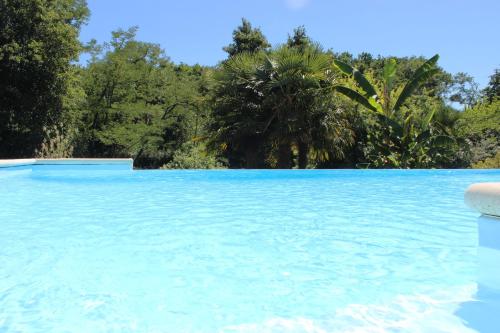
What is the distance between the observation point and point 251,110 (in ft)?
51.0

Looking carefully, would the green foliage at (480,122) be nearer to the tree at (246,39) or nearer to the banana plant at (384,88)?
the banana plant at (384,88)

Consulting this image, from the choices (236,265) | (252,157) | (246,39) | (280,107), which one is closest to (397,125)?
(280,107)

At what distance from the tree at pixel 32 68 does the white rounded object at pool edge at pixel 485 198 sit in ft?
56.4

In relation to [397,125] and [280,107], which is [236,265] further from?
[397,125]

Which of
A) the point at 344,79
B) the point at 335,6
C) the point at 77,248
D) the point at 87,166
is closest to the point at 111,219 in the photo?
the point at 77,248

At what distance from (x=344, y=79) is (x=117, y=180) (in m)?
9.31

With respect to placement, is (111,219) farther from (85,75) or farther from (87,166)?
(85,75)

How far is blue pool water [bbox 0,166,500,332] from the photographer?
217cm

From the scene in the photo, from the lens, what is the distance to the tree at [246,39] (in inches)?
903

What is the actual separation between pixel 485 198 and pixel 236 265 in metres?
1.92

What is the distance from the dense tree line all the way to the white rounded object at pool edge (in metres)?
12.5

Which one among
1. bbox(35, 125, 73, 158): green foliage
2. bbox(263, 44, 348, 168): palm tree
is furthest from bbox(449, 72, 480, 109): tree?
bbox(35, 125, 73, 158): green foliage

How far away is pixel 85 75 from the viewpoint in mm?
22141

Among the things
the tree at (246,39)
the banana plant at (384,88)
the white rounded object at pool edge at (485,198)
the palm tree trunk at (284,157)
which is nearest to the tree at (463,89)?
the tree at (246,39)
